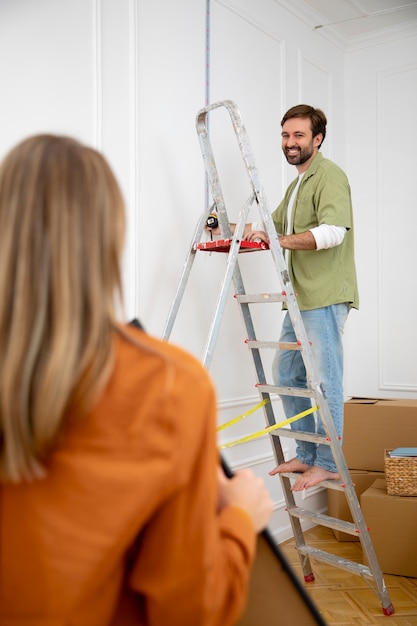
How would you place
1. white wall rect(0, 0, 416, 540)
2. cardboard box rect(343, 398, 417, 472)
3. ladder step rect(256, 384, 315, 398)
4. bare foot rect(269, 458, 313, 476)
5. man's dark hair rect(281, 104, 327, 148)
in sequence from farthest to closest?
1. cardboard box rect(343, 398, 417, 472)
2. man's dark hair rect(281, 104, 327, 148)
3. bare foot rect(269, 458, 313, 476)
4. ladder step rect(256, 384, 315, 398)
5. white wall rect(0, 0, 416, 540)

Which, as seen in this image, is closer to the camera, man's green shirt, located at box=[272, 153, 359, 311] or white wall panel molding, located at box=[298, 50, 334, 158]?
man's green shirt, located at box=[272, 153, 359, 311]

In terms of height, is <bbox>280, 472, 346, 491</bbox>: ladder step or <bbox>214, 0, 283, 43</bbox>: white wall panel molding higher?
<bbox>214, 0, 283, 43</bbox>: white wall panel molding

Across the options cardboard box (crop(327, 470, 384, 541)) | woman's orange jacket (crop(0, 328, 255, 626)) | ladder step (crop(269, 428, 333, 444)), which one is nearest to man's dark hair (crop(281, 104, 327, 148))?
ladder step (crop(269, 428, 333, 444))

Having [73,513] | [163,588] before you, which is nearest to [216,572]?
[163,588]

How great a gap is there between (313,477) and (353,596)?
61 cm

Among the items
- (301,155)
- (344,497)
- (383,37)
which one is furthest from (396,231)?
(344,497)

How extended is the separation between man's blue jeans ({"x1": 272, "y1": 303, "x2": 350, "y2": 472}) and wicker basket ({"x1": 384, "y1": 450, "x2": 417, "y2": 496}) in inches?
18.7

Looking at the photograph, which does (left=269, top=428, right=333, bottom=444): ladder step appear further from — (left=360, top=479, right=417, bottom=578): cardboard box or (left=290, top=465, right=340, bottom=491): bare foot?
(left=360, top=479, right=417, bottom=578): cardboard box

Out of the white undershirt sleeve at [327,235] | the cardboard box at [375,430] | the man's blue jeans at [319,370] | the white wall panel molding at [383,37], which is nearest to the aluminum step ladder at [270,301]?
the man's blue jeans at [319,370]

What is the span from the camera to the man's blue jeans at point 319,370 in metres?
2.84

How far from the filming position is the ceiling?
3994mm

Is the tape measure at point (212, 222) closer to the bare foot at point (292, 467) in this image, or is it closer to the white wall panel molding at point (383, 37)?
the bare foot at point (292, 467)

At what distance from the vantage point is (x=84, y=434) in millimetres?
773

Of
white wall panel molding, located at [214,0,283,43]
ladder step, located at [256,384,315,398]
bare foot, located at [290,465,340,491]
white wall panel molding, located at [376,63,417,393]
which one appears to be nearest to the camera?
ladder step, located at [256,384,315,398]
